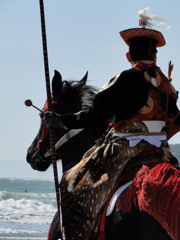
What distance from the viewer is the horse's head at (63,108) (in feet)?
22.6

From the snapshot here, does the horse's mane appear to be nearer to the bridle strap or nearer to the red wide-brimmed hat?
the bridle strap

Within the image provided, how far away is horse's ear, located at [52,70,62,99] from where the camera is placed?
6707mm

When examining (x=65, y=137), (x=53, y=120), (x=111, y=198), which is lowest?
(x=111, y=198)

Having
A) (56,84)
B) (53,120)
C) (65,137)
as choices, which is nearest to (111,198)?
(53,120)

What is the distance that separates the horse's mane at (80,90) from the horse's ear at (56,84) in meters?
0.24

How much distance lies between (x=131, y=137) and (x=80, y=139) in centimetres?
110

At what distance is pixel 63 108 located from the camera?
708 cm

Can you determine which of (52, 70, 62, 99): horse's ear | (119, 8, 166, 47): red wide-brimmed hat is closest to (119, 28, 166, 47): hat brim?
(119, 8, 166, 47): red wide-brimmed hat

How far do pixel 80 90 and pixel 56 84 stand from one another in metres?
0.46

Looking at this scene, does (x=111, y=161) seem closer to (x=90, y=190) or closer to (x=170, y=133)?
(x=90, y=190)

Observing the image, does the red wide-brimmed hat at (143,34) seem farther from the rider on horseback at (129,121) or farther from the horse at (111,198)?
the horse at (111,198)

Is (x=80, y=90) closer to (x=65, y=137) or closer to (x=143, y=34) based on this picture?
(x=65, y=137)

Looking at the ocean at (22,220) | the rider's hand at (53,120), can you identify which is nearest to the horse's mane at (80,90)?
the rider's hand at (53,120)

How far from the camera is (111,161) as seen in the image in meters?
5.84
